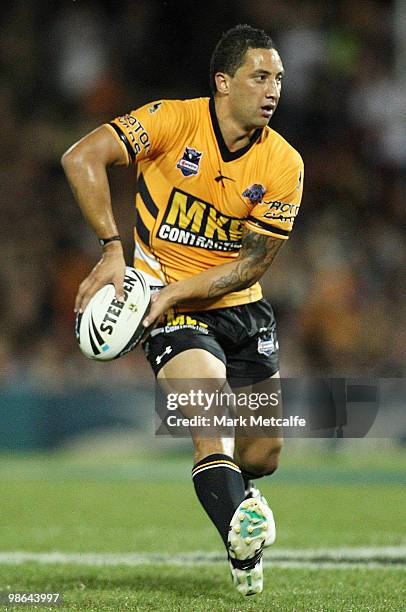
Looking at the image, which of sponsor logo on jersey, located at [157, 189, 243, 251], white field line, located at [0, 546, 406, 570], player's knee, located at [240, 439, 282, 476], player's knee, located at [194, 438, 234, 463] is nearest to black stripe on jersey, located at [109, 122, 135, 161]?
sponsor logo on jersey, located at [157, 189, 243, 251]

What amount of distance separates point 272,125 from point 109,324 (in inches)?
337

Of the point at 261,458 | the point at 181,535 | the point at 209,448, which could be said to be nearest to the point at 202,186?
the point at 209,448

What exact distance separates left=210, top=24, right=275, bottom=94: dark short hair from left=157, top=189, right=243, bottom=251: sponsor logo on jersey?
0.62 metres

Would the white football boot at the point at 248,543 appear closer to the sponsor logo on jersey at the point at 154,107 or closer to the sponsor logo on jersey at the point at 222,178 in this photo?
the sponsor logo on jersey at the point at 222,178

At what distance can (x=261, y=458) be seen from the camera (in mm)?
5828

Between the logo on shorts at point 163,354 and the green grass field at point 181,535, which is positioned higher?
the logo on shorts at point 163,354

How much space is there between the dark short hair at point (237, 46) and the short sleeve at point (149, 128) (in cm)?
28

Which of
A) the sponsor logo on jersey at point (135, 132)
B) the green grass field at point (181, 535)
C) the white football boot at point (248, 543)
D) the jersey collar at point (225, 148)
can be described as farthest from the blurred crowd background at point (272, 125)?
the white football boot at point (248, 543)

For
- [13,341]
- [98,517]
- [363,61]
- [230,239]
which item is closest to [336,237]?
[363,61]

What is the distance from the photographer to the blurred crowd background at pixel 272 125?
41.0ft

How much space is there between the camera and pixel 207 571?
5.81 metres

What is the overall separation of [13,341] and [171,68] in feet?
12.7

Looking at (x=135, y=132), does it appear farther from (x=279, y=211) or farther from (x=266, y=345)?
(x=266, y=345)

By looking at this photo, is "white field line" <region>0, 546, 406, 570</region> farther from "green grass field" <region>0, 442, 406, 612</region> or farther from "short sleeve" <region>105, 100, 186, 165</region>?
"short sleeve" <region>105, 100, 186, 165</region>
